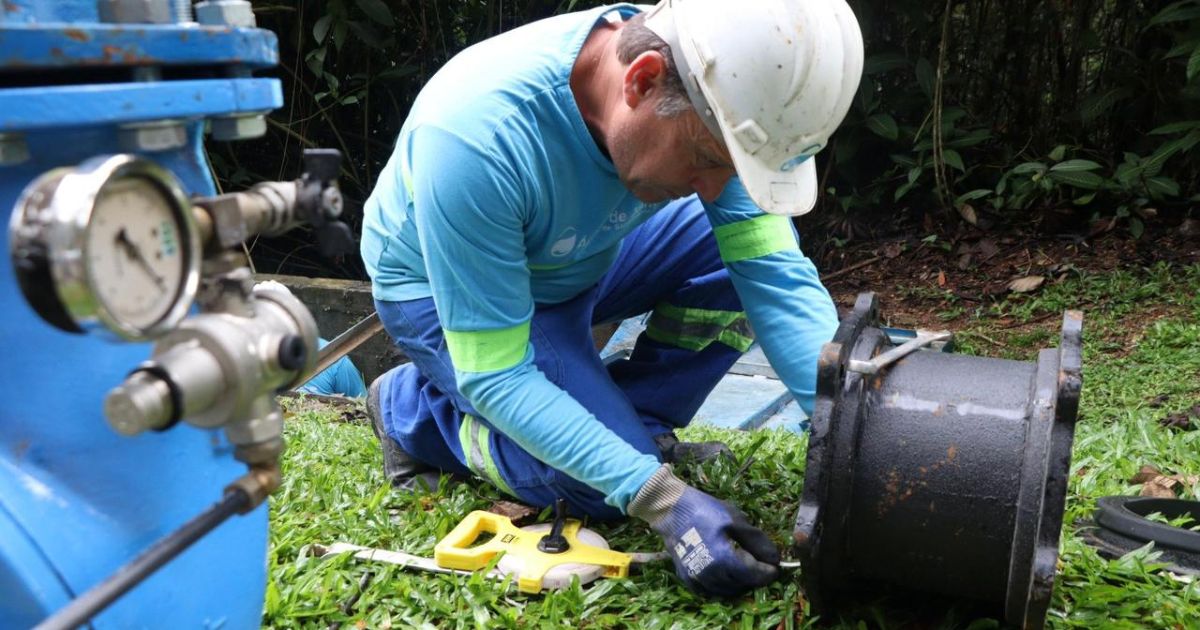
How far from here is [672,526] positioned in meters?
2.27

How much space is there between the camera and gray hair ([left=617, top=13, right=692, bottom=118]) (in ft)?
7.19

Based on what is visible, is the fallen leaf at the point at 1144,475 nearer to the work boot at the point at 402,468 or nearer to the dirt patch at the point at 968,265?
the work boot at the point at 402,468

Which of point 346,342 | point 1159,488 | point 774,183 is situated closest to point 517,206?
point 774,183

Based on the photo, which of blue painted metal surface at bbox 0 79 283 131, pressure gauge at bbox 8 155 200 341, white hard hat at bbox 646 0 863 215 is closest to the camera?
pressure gauge at bbox 8 155 200 341

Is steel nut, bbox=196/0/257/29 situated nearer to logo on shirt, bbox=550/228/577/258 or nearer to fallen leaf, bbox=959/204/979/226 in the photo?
logo on shirt, bbox=550/228/577/258

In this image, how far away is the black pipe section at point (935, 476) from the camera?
1852 millimetres

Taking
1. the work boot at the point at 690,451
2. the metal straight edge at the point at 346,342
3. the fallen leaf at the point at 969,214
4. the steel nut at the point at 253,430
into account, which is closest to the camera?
the steel nut at the point at 253,430

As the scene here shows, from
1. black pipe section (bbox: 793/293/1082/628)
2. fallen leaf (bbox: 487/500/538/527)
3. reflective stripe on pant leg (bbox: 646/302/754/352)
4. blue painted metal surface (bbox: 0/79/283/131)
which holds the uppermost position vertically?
blue painted metal surface (bbox: 0/79/283/131)

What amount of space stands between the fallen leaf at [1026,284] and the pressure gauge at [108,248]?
5.46 m

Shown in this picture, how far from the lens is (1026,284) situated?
591 centimetres

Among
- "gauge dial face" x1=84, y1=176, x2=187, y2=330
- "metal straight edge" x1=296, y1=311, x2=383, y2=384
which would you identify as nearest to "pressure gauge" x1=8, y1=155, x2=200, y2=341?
"gauge dial face" x1=84, y1=176, x2=187, y2=330

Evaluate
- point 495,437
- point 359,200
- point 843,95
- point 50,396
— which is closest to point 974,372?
point 843,95

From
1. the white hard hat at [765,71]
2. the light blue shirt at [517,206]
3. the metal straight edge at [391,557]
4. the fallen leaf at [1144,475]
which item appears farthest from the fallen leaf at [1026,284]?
the metal straight edge at [391,557]

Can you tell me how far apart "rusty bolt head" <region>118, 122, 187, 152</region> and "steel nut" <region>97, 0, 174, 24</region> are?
114 millimetres
